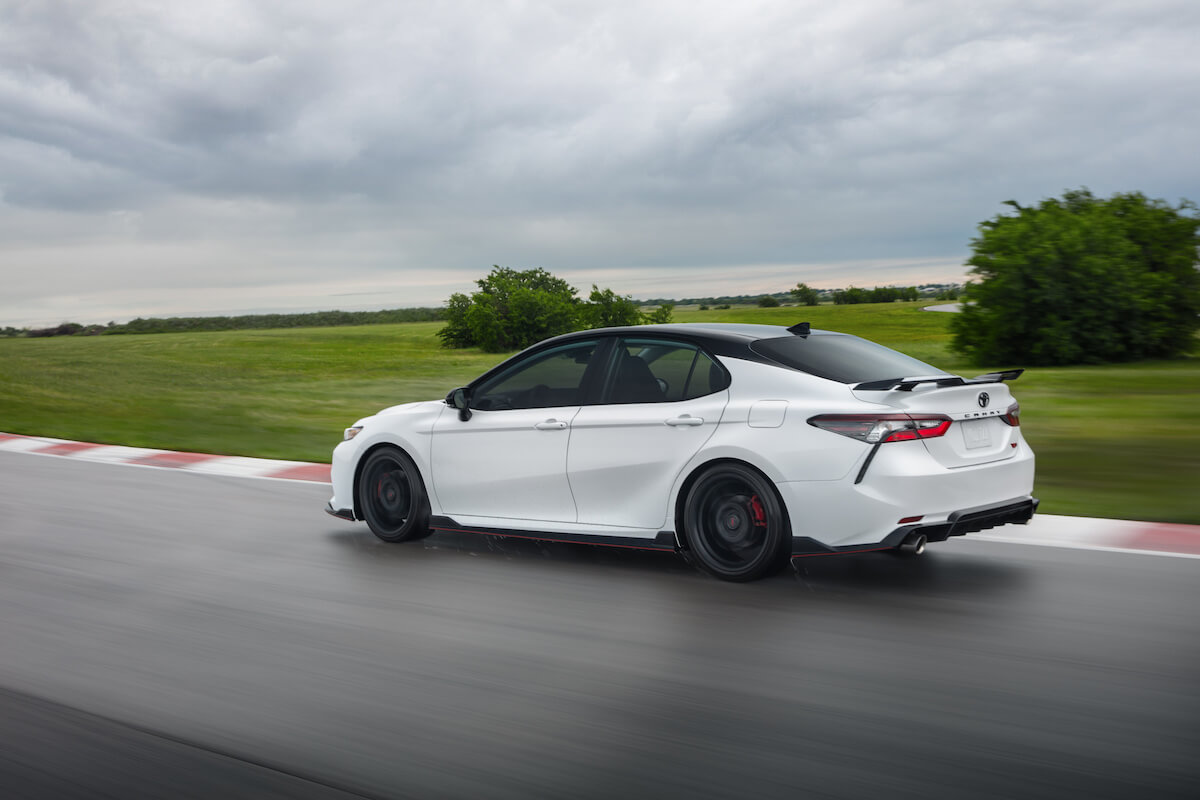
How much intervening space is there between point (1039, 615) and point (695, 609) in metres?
1.55

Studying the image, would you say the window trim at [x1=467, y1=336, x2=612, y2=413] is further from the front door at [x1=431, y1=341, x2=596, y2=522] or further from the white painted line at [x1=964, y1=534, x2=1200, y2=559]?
the white painted line at [x1=964, y1=534, x2=1200, y2=559]

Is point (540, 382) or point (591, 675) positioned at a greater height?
point (540, 382)

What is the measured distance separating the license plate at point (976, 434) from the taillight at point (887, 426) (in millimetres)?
195

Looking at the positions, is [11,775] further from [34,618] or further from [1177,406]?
[1177,406]

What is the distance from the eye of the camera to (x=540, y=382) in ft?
Result: 22.3

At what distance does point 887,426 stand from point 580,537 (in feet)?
6.19

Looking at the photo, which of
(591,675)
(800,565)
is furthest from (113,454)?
(591,675)

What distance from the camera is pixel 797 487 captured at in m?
5.34

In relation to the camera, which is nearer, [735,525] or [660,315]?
[735,525]

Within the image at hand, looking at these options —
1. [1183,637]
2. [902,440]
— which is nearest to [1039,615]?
[1183,637]

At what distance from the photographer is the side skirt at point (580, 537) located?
5859 mm

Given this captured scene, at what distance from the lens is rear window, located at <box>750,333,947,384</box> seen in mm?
5684

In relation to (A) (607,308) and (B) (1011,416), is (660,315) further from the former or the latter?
(B) (1011,416)

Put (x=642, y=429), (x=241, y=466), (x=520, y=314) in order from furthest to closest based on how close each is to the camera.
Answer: (x=520, y=314) < (x=241, y=466) < (x=642, y=429)
